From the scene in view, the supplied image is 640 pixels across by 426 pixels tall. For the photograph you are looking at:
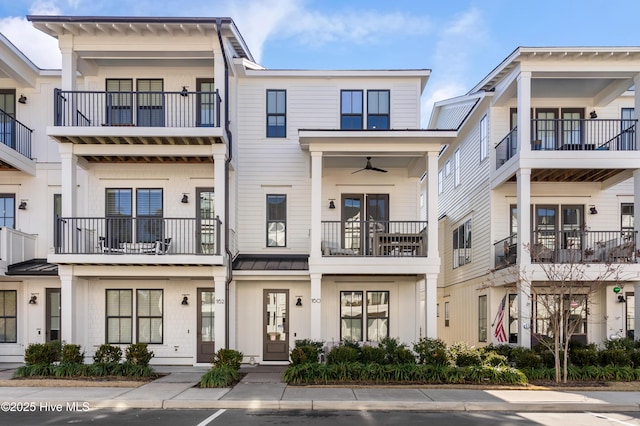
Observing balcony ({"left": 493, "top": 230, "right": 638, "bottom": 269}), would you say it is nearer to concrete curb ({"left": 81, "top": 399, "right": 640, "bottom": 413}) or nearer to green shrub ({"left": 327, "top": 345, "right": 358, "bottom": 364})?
concrete curb ({"left": 81, "top": 399, "right": 640, "bottom": 413})

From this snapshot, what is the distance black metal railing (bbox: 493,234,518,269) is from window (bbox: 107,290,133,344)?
Result: 465 inches

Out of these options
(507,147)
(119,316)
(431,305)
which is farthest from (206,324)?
(507,147)

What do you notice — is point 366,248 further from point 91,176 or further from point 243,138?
point 91,176

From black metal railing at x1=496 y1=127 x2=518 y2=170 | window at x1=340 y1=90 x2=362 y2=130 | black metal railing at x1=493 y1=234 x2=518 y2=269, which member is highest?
window at x1=340 y1=90 x2=362 y2=130

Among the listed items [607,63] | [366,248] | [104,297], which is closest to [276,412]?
[366,248]

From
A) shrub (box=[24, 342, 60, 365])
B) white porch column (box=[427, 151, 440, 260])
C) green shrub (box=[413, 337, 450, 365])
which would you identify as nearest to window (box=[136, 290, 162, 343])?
shrub (box=[24, 342, 60, 365])

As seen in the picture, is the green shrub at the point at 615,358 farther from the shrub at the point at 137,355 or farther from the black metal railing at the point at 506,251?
the shrub at the point at 137,355

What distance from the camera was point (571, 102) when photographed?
18312 mm

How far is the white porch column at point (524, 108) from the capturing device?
52.2 ft

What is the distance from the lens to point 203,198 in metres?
17.2

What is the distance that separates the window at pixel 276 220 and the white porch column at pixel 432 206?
15.8ft

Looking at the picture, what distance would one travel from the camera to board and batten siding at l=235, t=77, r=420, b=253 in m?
17.6

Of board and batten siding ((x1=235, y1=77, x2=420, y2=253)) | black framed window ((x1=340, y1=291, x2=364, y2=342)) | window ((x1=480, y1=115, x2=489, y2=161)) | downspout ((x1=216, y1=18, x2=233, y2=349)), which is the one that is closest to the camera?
downspout ((x1=216, y1=18, x2=233, y2=349))

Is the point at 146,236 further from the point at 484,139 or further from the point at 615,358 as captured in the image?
the point at 615,358
